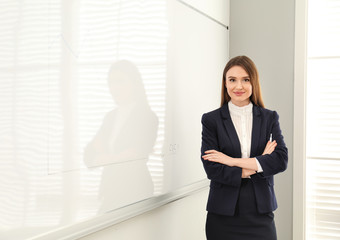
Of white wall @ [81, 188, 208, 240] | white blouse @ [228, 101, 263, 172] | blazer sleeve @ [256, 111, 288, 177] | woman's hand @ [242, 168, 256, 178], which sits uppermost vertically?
white blouse @ [228, 101, 263, 172]

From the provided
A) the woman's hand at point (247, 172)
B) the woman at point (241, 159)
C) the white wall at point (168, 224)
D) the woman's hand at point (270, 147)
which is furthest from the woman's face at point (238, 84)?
the white wall at point (168, 224)

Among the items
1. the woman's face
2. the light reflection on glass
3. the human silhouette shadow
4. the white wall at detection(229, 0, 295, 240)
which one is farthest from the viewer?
the white wall at detection(229, 0, 295, 240)

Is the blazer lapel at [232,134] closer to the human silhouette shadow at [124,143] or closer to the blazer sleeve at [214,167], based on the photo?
the blazer sleeve at [214,167]

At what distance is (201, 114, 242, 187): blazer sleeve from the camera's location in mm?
2018

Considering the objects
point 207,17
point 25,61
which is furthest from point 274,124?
point 25,61

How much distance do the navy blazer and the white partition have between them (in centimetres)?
24

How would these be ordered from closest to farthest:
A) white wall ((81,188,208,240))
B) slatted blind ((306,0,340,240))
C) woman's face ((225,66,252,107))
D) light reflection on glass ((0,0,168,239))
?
light reflection on glass ((0,0,168,239)) → white wall ((81,188,208,240)) → woman's face ((225,66,252,107)) → slatted blind ((306,0,340,240))

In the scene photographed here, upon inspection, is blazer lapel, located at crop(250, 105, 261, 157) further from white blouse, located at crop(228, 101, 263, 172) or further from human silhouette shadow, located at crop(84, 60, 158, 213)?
human silhouette shadow, located at crop(84, 60, 158, 213)

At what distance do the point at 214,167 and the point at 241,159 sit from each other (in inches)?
5.5

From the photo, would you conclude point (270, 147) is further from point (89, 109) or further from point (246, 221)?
point (89, 109)

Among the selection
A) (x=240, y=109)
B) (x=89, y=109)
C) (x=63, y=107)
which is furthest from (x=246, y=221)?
(x=63, y=107)

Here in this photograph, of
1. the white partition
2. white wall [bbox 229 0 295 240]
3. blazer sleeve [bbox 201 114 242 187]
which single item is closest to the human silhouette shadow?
the white partition

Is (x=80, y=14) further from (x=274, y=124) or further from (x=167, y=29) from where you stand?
(x=274, y=124)

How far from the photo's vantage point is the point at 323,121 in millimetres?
2963
